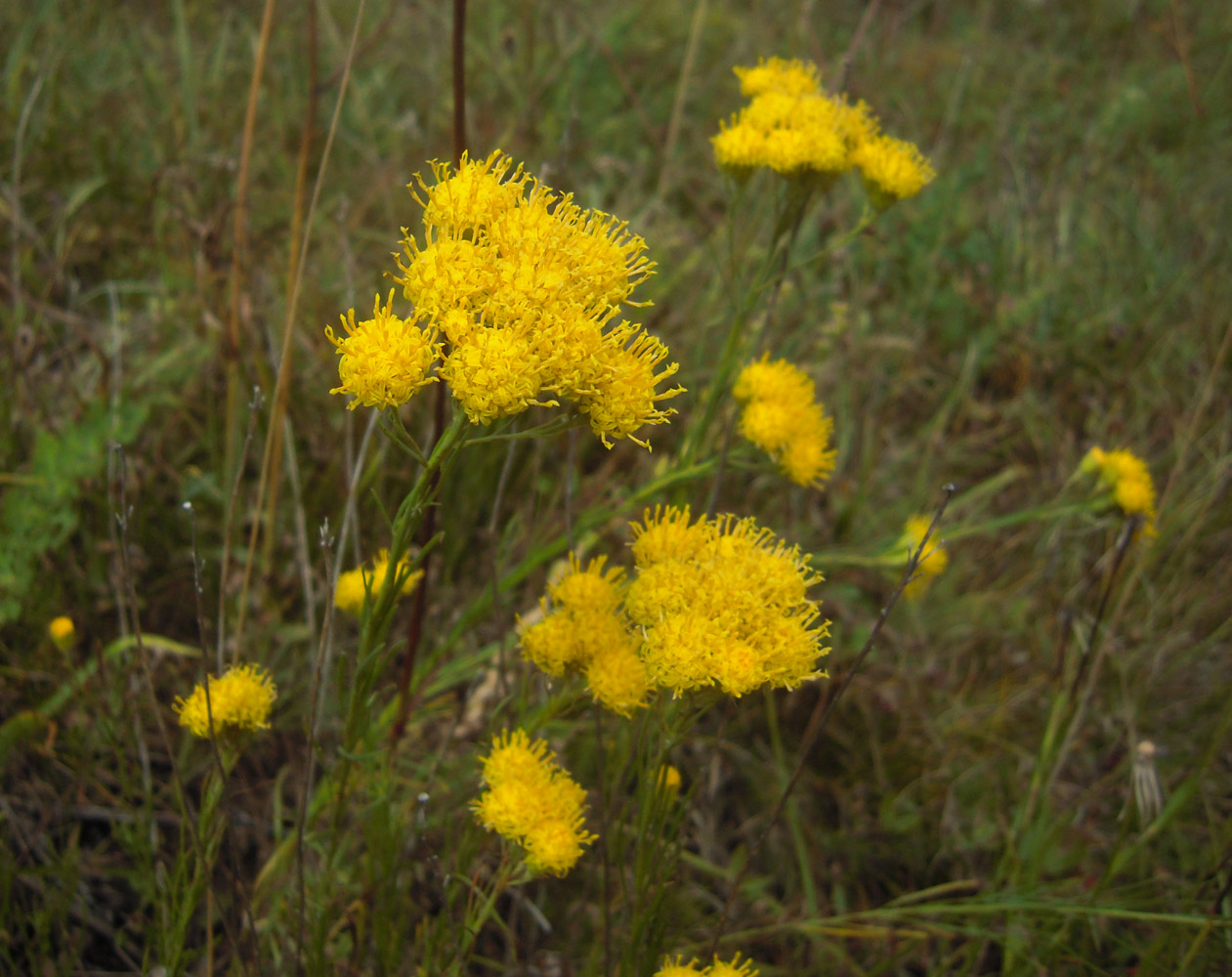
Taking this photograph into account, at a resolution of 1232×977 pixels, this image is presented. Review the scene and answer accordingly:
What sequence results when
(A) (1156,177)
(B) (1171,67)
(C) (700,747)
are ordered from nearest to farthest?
(C) (700,747) → (A) (1156,177) → (B) (1171,67)

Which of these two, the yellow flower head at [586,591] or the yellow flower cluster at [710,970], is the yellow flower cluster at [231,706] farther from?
the yellow flower cluster at [710,970]

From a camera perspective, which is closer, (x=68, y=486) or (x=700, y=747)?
(x=68, y=486)

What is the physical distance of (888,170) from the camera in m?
1.70

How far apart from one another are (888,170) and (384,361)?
3.85 feet

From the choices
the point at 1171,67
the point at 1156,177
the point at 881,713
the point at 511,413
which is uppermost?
the point at 1171,67

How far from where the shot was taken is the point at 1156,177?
4.09 metres

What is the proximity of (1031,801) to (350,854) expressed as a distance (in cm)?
134

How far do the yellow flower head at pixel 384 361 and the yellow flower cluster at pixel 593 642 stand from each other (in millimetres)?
396

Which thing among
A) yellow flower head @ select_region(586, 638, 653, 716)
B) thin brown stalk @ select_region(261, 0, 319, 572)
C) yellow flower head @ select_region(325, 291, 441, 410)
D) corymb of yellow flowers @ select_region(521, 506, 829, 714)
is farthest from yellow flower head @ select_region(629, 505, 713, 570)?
thin brown stalk @ select_region(261, 0, 319, 572)

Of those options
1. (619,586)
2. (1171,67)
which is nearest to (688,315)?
(619,586)

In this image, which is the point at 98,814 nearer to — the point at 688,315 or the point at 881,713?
the point at 881,713

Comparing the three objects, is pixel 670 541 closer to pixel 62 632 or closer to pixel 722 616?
pixel 722 616

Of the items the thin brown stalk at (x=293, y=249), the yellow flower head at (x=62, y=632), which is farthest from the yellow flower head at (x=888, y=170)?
the yellow flower head at (x=62, y=632)

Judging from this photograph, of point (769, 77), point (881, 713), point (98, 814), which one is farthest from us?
point (881, 713)
